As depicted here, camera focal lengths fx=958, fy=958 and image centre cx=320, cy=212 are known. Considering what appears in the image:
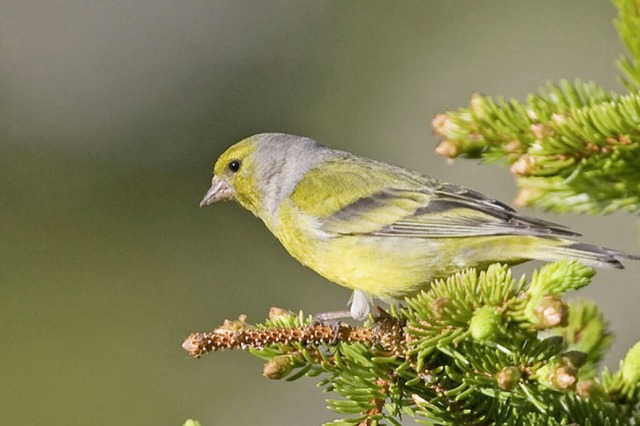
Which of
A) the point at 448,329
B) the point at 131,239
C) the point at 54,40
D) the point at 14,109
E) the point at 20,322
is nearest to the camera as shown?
the point at 448,329

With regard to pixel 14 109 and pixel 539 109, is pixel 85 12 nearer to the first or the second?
pixel 14 109

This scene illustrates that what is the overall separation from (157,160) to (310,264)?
3.85m

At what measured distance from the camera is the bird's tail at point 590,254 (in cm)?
302

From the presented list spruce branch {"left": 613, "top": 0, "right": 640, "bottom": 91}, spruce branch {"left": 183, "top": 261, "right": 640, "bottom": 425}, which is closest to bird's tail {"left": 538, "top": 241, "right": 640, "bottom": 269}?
spruce branch {"left": 183, "top": 261, "right": 640, "bottom": 425}

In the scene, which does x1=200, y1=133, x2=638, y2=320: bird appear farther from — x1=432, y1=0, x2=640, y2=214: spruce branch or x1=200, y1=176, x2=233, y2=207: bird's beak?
x1=432, y1=0, x2=640, y2=214: spruce branch

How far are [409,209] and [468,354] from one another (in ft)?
5.49

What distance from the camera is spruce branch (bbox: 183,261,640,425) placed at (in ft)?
7.43

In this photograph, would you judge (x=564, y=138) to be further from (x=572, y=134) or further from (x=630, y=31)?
(x=630, y=31)

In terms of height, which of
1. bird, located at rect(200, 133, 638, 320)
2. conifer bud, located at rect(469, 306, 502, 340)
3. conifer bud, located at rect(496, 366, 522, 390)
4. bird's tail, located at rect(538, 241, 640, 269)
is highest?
bird, located at rect(200, 133, 638, 320)

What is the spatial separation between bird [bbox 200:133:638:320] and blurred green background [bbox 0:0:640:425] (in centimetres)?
230

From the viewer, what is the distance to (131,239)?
726 centimetres

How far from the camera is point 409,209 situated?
4117 mm

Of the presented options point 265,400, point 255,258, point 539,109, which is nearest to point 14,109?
point 255,258

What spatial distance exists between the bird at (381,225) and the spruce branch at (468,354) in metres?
0.71
